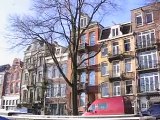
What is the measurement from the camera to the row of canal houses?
37.3 meters

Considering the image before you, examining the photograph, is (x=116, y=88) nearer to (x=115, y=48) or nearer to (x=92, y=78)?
(x=92, y=78)

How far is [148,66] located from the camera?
37.6 metres

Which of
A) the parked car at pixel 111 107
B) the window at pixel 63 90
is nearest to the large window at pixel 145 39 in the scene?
the window at pixel 63 90

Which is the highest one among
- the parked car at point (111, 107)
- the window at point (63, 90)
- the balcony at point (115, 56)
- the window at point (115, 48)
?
the window at point (115, 48)

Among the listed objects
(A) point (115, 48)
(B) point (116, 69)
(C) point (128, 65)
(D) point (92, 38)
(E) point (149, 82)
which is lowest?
(E) point (149, 82)

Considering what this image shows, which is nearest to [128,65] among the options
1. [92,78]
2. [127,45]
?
[127,45]

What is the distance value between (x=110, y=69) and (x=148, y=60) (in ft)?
18.9

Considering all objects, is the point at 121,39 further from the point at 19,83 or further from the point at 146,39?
the point at 19,83

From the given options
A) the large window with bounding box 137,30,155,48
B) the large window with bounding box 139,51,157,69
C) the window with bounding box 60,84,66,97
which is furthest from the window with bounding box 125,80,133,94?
the window with bounding box 60,84,66,97

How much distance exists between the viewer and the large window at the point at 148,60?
3731 centimetres

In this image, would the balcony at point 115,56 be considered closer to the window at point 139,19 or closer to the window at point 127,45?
the window at point 127,45

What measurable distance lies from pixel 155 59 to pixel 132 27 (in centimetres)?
598

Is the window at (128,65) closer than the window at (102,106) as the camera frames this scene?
No

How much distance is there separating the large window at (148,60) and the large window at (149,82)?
1.13 m
